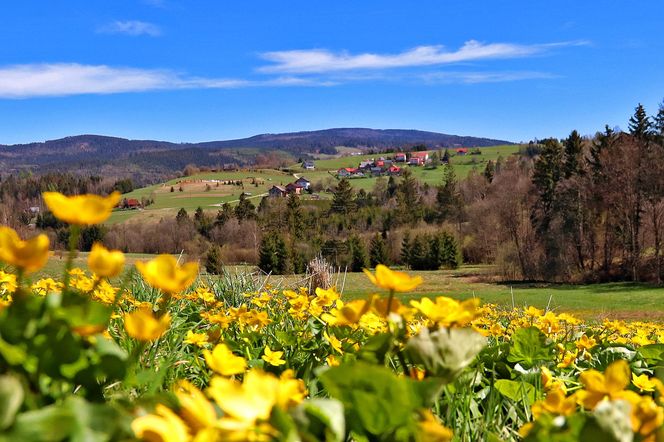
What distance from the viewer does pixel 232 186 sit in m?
114

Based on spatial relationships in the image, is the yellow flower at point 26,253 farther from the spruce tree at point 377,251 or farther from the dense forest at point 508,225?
the spruce tree at point 377,251

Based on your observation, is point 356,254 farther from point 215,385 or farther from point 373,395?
point 215,385

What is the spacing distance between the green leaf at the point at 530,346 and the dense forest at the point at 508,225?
17.2m

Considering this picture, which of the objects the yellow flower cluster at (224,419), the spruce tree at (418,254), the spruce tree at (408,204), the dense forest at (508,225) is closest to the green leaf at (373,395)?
the yellow flower cluster at (224,419)

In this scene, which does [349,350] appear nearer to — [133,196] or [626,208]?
[626,208]

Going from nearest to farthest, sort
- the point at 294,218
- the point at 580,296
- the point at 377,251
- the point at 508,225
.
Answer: the point at 580,296 → the point at 508,225 → the point at 377,251 → the point at 294,218

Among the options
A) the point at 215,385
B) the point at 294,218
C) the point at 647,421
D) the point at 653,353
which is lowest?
the point at 294,218

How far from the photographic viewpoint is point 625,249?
34.1 metres

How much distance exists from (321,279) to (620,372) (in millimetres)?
7850

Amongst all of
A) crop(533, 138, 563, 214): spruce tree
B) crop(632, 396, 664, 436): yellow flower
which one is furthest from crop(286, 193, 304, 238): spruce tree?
crop(632, 396, 664, 436): yellow flower

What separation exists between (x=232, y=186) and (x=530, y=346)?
11500cm

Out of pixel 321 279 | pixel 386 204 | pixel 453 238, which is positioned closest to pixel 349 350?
pixel 321 279

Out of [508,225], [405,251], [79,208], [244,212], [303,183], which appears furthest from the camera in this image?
[303,183]

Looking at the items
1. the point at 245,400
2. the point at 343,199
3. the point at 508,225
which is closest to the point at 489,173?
the point at 343,199
